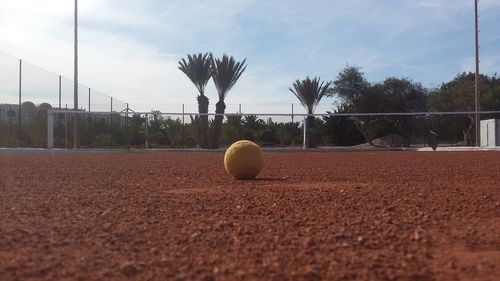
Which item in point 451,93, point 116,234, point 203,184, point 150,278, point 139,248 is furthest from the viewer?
point 451,93

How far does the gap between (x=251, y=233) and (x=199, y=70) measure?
120 feet

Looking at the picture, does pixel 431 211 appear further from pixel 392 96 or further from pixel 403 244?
pixel 392 96

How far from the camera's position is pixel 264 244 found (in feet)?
16.8

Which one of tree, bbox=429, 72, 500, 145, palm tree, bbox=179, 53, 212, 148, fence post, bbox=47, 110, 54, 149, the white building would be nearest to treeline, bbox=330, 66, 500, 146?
tree, bbox=429, 72, 500, 145

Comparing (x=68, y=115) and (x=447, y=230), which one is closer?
(x=447, y=230)

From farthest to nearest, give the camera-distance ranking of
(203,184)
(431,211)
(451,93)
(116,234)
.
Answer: (451,93)
(203,184)
(431,211)
(116,234)

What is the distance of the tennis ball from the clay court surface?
1.97m

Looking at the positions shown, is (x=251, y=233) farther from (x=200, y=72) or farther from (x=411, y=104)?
(x=411, y=104)

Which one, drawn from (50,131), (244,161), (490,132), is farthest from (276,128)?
(244,161)

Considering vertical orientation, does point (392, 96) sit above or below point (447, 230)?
above

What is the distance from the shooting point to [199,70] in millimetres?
41594

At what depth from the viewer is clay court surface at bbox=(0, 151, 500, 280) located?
4344mm

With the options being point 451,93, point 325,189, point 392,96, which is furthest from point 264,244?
point 392,96

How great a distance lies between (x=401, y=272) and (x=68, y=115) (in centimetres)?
3250
